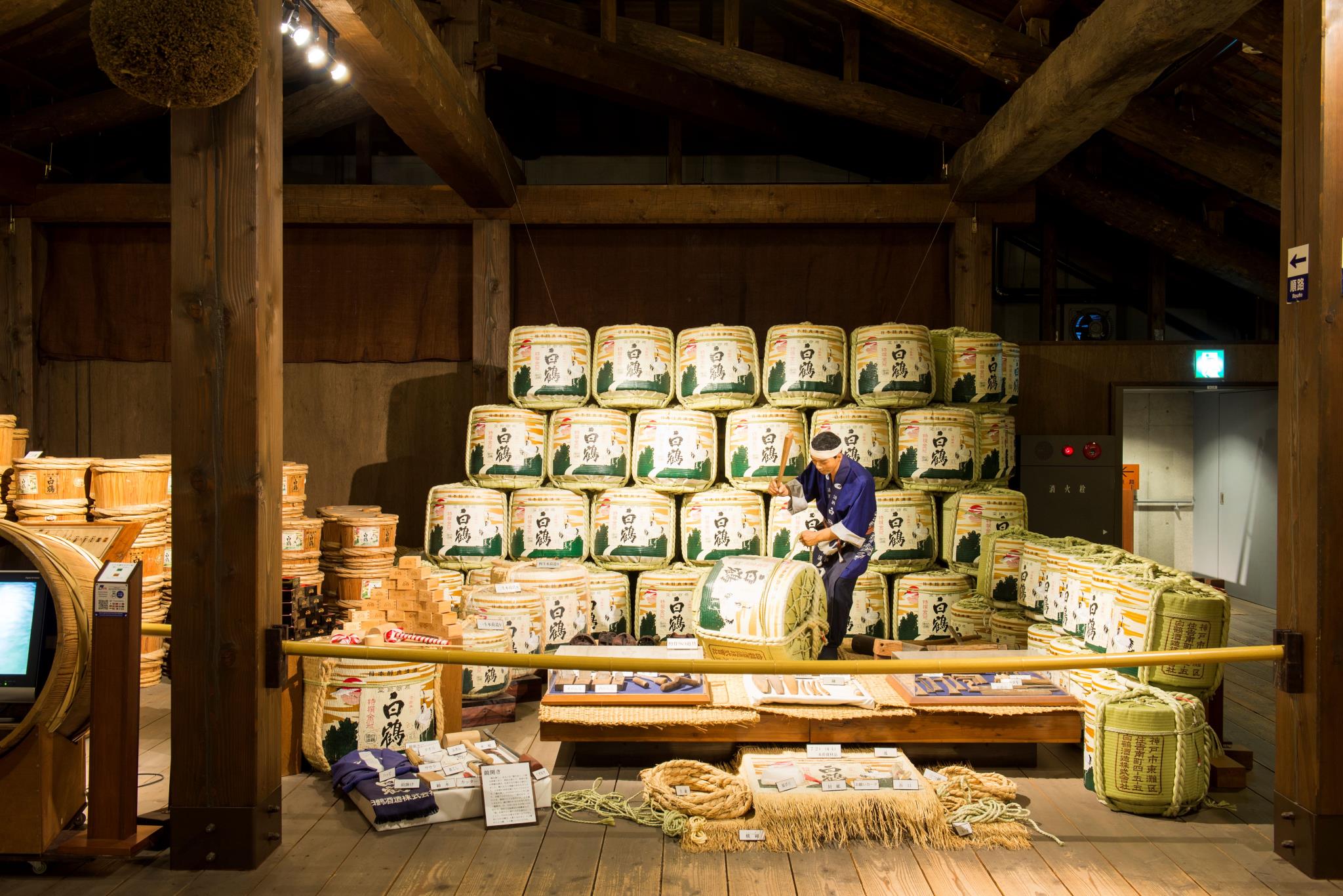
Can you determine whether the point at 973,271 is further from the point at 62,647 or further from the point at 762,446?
the point at 62,647

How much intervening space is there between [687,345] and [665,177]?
3031 millimetres

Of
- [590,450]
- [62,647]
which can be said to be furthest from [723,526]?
[62,647]

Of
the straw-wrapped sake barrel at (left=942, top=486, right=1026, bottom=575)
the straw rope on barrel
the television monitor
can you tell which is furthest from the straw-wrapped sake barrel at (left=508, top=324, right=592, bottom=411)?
the television monitor

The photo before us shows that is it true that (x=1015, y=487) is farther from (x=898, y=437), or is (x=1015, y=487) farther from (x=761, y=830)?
(x=761, y=830)

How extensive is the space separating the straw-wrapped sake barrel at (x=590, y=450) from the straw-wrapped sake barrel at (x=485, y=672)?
5.77 ft

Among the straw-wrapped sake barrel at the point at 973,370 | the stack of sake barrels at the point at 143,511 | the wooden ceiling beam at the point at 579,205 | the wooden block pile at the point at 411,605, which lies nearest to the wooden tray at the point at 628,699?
the wooden block pile at the point at 411,605

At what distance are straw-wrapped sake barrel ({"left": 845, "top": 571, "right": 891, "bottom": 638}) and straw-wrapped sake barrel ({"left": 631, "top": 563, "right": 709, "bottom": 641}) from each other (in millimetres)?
1168

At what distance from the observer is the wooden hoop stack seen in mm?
6504

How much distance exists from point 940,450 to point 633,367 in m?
2.37

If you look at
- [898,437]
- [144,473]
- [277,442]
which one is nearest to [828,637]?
[898,437]

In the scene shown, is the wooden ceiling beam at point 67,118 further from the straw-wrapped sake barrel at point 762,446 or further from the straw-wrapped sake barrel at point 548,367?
the straw-wrapped sake barrel at point 762,446

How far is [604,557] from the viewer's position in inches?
282

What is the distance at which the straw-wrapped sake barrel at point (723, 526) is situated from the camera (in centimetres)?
711

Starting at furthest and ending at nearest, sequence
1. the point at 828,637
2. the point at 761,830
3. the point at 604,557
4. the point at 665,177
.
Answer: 1. the point at 665,177
2. the point at 604,557
3. the point at 828,637
4. the point at 761,830
